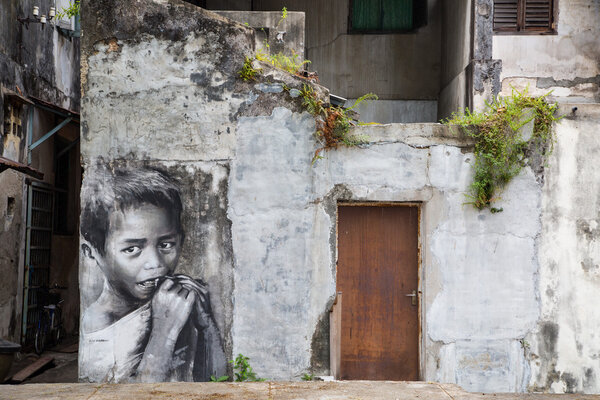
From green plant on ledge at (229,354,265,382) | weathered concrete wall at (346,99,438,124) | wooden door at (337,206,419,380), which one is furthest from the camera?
weathered concrete wall at (346,99,438,124)

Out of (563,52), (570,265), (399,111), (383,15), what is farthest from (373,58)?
(570,265)

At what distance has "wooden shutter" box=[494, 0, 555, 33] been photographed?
1012 cm

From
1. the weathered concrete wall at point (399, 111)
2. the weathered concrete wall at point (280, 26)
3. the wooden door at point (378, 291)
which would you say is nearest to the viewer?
the wooden door at point (378, 291)

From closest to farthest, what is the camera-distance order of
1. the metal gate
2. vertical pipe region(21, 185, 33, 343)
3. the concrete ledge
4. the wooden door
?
the concrete ledge < the wooden door < vertical pipe region(21, 185, 33, 343) < the metal gate

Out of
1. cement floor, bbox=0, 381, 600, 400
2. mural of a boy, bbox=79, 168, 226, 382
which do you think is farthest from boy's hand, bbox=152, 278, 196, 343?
cement floor, bbox=0, 381, 600, 400

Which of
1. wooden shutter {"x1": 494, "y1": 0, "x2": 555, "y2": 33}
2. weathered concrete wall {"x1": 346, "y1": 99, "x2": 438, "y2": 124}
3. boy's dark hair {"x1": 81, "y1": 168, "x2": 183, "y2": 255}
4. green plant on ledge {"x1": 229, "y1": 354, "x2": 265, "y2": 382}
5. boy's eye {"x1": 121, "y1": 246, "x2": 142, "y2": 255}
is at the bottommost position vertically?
green plant on ledge {"x1": 229, "y1": 354, "x2": 265, "y2": 382}

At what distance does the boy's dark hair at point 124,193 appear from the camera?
6.48m

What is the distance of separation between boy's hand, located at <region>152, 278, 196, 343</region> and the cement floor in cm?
186

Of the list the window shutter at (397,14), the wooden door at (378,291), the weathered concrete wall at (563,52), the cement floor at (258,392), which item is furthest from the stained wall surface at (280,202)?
the window shutter at (397,14)

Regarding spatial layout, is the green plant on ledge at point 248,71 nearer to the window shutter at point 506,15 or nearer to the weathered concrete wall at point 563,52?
the weathered concrete wall at point 563,52

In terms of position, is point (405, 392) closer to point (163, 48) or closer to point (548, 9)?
point (163, 48)

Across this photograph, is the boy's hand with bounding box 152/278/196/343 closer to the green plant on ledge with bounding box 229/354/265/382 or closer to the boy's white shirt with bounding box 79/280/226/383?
Result: the boy's white shirt with bounding box 79/280/226/383

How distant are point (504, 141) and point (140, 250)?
4.01 meters

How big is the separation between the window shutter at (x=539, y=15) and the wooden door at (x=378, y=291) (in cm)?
Answer: 527
